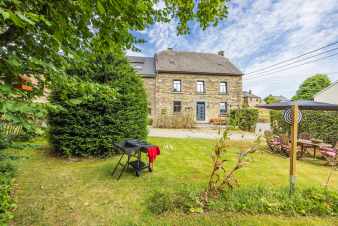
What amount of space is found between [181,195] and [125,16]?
2859mm

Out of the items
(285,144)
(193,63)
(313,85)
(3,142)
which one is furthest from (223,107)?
(313,85)

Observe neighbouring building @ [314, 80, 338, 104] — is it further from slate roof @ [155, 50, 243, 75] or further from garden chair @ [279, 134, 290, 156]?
garden chair @ [279, 134, 290, 156]

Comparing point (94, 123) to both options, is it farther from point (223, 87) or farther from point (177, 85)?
point (223, 87)

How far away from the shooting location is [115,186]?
3.57 meters

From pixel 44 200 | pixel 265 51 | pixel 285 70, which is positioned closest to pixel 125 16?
pixel 44 200

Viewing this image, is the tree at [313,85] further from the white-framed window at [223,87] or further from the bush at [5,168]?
the bush at [5,168]

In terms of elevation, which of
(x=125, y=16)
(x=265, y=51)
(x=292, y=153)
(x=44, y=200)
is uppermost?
(x=265, y=51)

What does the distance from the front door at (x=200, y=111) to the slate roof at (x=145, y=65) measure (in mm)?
6321

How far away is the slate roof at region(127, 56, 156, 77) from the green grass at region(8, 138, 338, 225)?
14.6 meters

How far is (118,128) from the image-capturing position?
5.37 metres

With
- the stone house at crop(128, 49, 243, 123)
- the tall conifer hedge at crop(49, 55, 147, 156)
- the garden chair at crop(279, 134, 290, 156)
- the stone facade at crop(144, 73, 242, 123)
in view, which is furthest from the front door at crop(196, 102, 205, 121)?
the tall conifer hedge at crop(49, 55, 147, 156)

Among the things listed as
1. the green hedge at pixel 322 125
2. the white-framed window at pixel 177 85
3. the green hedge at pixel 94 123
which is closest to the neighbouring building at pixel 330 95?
the green hedge at pixel 322 125

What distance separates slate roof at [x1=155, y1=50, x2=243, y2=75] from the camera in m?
19.2

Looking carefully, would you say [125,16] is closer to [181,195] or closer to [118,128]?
[181,195]
